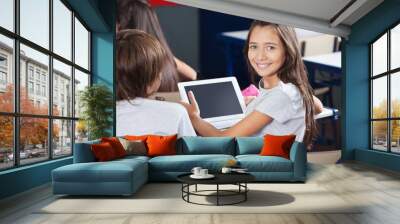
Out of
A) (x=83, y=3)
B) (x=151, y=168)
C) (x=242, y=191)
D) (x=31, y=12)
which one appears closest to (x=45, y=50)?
(x=31, y=12)

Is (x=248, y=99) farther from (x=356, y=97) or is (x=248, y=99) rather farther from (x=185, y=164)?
(x=185, y=164)

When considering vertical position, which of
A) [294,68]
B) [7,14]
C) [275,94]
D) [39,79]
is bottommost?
[275,94]

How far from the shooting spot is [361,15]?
8.10m

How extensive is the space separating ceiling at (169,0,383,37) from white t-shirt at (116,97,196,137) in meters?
2.32

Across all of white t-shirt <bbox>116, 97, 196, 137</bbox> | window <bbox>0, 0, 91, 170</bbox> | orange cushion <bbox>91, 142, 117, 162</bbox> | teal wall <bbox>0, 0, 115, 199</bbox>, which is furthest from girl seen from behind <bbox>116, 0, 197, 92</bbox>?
orange cushion <bbox>91, 142, 117, 162</bbox>

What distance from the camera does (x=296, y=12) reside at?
815cm

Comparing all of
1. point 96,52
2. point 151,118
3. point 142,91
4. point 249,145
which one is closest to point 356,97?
point 249,145

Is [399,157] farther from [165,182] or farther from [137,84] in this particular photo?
[137,84]

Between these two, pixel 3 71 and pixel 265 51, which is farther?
pixel 265 51

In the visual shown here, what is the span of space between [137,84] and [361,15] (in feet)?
16.3

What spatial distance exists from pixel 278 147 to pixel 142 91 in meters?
3.50

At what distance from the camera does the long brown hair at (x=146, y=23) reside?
8.58 metres

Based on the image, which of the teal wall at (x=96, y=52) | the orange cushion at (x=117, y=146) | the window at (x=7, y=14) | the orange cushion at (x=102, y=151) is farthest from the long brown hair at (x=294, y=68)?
the window at (x=7, y=14)

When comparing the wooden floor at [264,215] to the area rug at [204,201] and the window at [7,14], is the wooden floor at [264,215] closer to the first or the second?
the area rug at [204,201]
